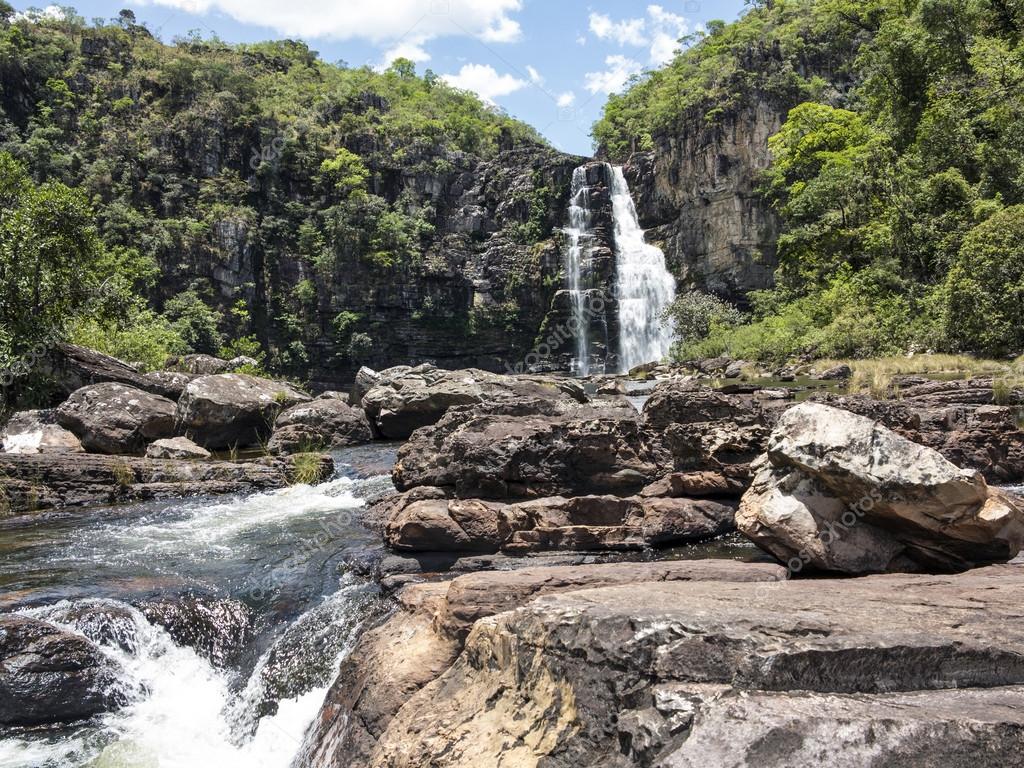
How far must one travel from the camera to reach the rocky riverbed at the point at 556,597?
8.46 feet

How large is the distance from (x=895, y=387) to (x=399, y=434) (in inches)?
446

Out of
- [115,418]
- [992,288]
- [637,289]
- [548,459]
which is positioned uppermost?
[637,289]

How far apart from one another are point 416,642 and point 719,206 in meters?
45.0

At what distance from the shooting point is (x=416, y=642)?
427 cm

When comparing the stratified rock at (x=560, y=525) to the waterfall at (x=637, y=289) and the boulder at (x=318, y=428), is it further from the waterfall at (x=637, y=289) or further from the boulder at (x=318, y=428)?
the waterfall at (x=637, y=289)

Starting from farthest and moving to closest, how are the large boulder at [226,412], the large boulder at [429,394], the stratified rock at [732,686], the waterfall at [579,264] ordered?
the waterfall at [579,264] → the large boulder at [429,394] → the large boulder at [226,412] → the stratified rock at [732,686]

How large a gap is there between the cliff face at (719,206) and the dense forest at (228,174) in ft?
29.9

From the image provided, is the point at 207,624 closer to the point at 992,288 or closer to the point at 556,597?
the point at 556,597

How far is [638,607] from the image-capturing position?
2982 mm

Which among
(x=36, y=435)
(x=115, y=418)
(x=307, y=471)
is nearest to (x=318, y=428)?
(x=307, y=471)

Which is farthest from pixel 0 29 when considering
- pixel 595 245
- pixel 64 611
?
pixel 64 611

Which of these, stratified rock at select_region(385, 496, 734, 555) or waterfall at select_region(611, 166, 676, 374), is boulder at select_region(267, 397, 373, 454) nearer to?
stratified rock at select_region(385, 496, 734, 555)

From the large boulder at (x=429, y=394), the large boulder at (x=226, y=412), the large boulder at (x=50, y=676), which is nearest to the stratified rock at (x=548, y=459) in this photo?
the large boulder at (x=50, y=676)

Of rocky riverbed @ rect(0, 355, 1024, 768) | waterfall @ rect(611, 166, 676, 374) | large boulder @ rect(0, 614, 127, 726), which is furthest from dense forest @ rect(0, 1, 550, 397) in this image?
large boulder @ rect(0, 614, 127, 726)
